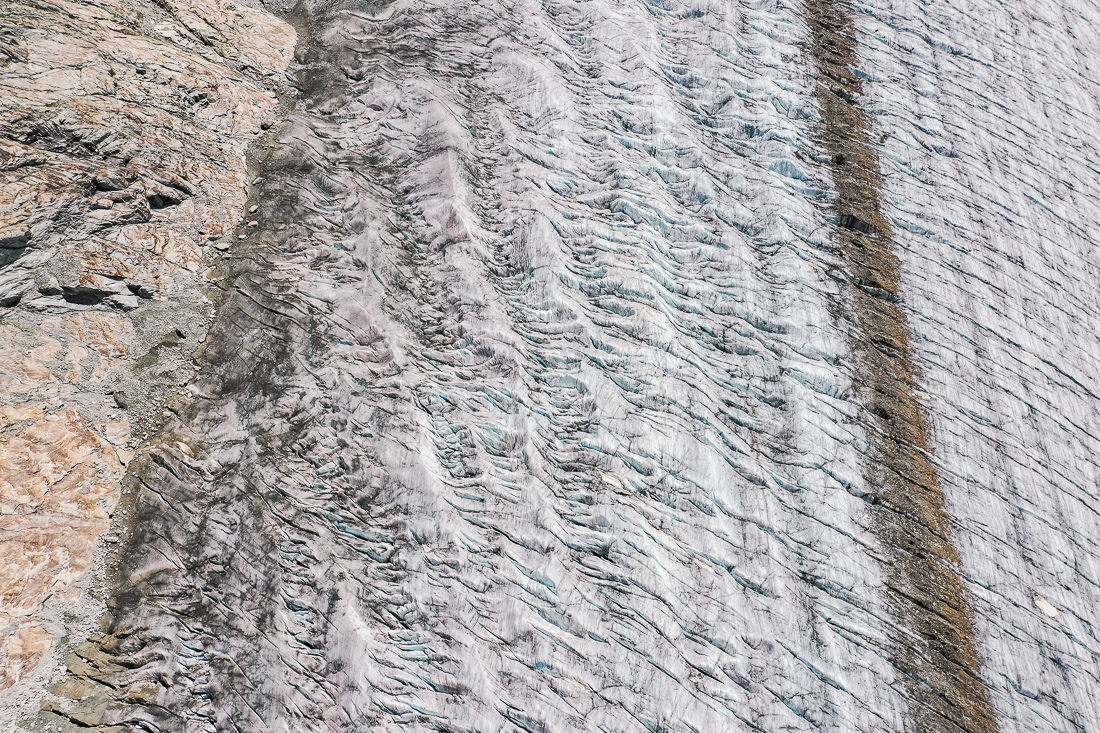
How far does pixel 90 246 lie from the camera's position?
3.11m

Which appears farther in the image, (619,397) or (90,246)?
(619,397)

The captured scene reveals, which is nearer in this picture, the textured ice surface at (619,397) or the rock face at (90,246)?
the rock face at (90,246)

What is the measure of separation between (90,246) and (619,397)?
99.4 inches

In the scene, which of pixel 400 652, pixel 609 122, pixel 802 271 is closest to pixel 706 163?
pixel 609 122

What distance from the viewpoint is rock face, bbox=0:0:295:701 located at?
2.62 meters

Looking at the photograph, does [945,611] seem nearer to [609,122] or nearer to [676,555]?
[676,555]

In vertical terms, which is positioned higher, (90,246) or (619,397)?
(619,397)

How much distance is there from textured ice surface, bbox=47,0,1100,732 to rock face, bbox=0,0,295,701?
212 mm

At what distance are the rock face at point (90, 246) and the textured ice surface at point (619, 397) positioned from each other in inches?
8.3

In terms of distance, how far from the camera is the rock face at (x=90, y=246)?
2.62 meters

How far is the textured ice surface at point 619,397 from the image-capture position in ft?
9.02

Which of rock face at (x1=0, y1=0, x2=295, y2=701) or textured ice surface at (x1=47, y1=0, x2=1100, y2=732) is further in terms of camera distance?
textured ice surface at (x1=47, y1=0, x2=1100, y2=732)

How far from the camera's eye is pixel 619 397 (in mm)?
3424

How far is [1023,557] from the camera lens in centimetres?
330
